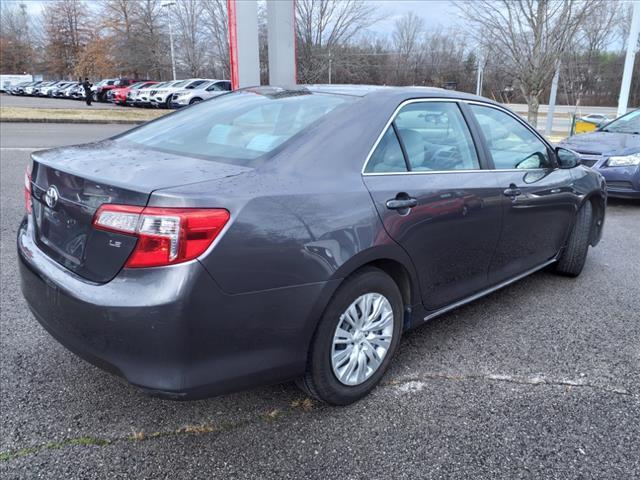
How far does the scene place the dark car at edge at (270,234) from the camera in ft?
6.62

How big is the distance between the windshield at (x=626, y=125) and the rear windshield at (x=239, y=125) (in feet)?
24.3

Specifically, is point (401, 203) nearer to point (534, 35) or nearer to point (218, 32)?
point (534, 35)

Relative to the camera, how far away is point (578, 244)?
4449mm

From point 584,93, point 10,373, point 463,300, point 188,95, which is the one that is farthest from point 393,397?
point 584,93

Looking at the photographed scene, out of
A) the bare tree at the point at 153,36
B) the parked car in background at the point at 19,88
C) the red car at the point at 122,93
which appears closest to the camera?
the red car at the point at 122,93

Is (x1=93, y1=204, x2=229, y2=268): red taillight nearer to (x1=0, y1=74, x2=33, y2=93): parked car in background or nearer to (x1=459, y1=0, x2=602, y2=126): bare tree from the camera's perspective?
(x1=459, y1=0, x2=602, y2=126): bare tree

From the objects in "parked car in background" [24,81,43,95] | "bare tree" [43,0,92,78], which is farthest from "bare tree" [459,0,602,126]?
"bare tree" [43,0,92,78]

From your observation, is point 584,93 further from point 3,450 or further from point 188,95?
point 3,450

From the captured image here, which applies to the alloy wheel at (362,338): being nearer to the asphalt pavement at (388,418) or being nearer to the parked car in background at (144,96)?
the asphalt pavement at (388,418)

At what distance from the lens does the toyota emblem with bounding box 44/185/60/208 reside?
2.36 meters

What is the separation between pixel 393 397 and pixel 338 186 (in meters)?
1.17

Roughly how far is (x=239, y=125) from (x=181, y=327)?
4.28 ft

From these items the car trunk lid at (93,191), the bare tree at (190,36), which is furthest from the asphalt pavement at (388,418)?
the bare tree at (190,36)

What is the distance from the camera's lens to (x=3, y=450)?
232cm
